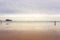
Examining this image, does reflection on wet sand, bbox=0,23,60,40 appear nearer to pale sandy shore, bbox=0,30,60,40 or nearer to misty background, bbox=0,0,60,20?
pale sandy shore, bbox=0,30,60,40

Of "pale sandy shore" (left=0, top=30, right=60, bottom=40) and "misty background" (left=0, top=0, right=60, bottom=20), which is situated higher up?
"misty background" (left=0, top=0, right=60, bottom=20)

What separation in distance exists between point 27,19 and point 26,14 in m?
0.10

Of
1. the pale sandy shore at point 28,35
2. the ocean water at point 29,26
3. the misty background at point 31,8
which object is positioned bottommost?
the pale sandy shore at point 28,35

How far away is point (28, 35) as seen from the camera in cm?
124

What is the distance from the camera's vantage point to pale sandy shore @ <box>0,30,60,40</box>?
1.16 meters

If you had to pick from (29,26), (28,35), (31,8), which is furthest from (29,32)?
(31,8)

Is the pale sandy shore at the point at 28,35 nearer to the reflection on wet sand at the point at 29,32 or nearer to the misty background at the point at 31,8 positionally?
the reflection on wet sand at the point at 29,32

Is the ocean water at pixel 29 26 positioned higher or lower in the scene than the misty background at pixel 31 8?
lower

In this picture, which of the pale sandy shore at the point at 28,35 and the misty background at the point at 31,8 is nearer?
the pale sandy shore at the point at 28,35

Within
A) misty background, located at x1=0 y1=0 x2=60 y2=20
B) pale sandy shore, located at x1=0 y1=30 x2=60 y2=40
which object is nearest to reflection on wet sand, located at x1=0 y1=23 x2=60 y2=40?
pale sandy shore, located at x1=0 y1=30 x2=60 y2=40

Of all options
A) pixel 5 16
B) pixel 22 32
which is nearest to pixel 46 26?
pixel 22 32

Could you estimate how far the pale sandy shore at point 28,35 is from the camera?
1.16 metres

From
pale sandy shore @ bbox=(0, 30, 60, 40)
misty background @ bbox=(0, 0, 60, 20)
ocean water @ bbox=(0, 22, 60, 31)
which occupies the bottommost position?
pale sandy shore @ bbox=(0, 30, 60, 40)

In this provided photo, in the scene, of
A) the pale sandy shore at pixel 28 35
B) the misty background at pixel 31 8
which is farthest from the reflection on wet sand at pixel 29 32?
the misty background at pixel 31 8
